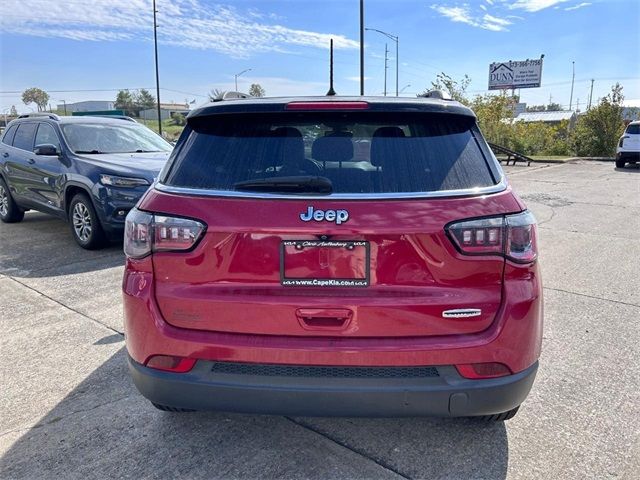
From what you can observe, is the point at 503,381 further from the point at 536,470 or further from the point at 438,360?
the point at 536,470

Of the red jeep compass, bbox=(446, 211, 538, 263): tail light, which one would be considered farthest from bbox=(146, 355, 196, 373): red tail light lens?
bbox=(446, 211, 538, 263): tail light

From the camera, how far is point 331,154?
2361 mm

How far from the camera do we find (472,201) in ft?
7.09

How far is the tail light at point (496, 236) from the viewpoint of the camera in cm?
211

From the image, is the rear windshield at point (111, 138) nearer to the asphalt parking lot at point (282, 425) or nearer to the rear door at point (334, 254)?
the asphalt parking lot at point (282, 425)

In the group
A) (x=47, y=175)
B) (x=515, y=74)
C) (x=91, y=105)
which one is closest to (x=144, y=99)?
(x=91, y=105)

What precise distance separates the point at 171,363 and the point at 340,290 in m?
0.82

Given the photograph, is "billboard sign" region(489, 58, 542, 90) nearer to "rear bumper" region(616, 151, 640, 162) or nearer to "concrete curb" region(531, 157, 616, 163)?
"concrete curb" region(531, 157, 616, 163)

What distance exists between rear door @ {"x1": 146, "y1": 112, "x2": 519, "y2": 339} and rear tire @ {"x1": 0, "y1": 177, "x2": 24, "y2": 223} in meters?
7.66

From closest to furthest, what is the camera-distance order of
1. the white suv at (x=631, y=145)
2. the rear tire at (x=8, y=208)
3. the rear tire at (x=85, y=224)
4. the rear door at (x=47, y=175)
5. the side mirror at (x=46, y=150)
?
the rear tire at (x=85, y=224)
the side mirror at (x=46, y=150)
the rear door at (x=47, y=175)
the rear tire at (x=8, y=208)
the white suv at (x=631, y=145)

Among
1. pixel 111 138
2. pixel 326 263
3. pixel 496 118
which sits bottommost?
pixel 326 263

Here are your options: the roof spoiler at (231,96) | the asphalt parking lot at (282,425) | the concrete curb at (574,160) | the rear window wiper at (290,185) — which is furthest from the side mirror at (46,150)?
the concrete curb at (574,160)

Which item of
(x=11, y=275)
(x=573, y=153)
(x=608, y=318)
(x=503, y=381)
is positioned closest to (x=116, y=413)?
(x=503, y=381)

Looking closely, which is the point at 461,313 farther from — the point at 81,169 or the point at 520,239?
the point at 81,169
